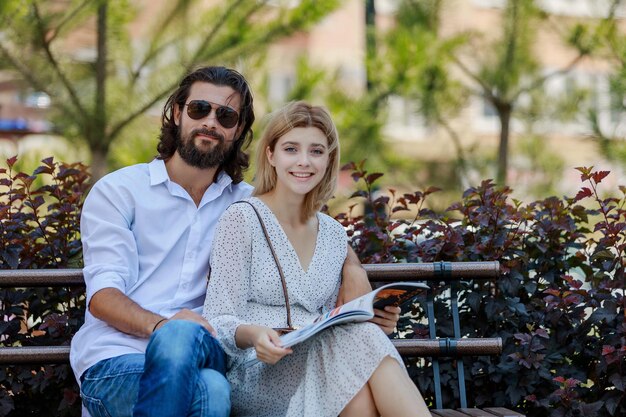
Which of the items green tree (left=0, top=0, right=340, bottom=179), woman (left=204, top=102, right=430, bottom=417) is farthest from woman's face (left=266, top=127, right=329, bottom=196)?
green tree (left=0, top=0, right=340, bottom=179)

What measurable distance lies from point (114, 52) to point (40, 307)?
5535mm

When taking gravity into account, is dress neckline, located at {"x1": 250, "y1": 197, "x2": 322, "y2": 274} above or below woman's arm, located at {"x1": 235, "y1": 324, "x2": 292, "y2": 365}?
above

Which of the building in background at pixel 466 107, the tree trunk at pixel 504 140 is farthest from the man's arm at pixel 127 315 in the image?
the tree trunk at pixel 504 140

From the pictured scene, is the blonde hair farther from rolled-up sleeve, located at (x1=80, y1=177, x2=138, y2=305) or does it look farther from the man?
rolled-up sleeve, located at (x1=80, y1=177, x2=138, y2=305)

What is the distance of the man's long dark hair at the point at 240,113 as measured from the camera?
372 centimetres

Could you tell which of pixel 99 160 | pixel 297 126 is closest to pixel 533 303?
pixel 297 126

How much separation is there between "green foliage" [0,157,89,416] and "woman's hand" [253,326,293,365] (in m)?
1.02

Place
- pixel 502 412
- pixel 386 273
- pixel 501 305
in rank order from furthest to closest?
pixel 501 305, pixel 386 273, pixel 502 412

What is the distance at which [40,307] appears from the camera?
13.0 feet

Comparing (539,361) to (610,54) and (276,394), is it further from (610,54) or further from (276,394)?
(610,54)

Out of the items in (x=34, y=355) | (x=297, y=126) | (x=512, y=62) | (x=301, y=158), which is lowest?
(x=34, y=355)

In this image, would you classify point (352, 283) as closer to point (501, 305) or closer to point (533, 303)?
point (501, 305)

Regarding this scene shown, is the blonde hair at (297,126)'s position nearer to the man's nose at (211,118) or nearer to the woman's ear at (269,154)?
the woman's ear at (269,154)

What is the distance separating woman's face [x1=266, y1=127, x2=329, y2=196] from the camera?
3.47 m
